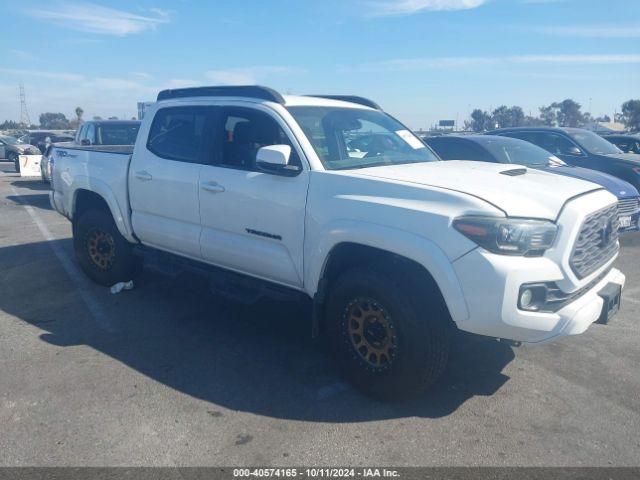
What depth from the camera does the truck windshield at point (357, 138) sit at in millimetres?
4402

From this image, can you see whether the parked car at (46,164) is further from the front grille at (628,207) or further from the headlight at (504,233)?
the front grille at (628,207)

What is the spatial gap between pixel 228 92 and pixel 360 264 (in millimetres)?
2082

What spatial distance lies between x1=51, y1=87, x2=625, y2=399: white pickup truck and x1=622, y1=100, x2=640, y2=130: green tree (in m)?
54.3

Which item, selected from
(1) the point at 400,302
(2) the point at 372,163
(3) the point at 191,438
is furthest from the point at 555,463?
(2) the point at 372,163

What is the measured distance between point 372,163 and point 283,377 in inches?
70.8

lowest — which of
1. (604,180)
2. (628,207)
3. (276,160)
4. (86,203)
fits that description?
(628,207)

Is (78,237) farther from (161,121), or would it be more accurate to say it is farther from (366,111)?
(366,111)

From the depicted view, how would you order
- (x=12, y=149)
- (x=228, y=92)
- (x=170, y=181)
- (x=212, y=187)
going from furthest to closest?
(x=12, y=149) → (x=170, y=181) → (x=228, y=92) → (x=212, y=187)

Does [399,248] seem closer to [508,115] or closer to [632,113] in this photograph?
[508,115]

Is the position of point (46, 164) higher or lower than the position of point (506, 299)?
lower

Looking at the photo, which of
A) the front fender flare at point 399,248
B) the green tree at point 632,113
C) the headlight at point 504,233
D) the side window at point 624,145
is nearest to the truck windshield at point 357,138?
the front fender flare at point 399,248

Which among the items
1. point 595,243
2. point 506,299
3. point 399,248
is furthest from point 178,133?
point 595,243

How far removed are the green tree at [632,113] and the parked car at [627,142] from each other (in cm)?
4221

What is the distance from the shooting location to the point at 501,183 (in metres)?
3.80
